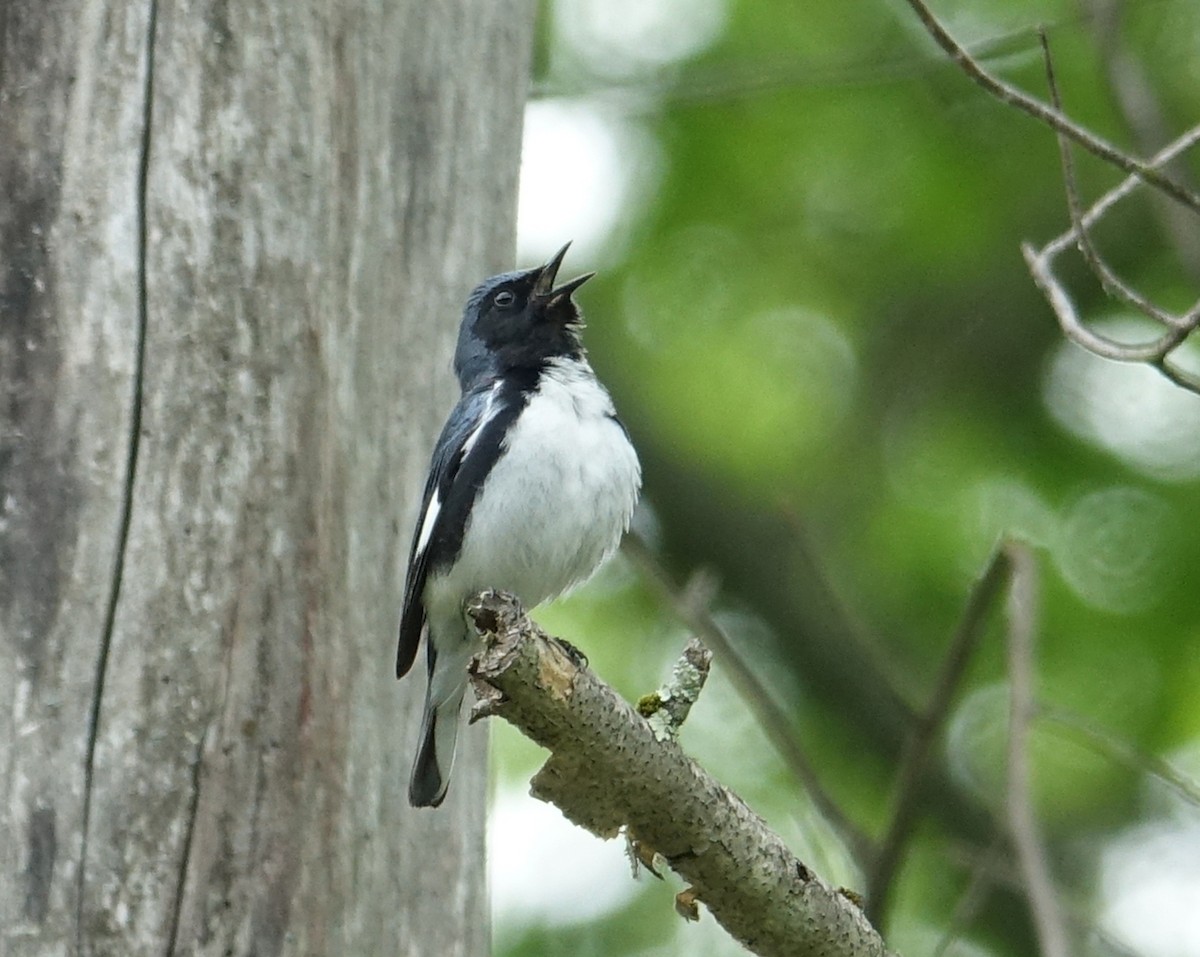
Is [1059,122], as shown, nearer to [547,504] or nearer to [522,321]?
[547,504]

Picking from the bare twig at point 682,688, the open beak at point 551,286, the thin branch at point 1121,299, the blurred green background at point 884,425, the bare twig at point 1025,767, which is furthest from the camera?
the blurred green background at point 884,425

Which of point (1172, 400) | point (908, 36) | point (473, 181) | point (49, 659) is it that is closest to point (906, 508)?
point (1172, 400)

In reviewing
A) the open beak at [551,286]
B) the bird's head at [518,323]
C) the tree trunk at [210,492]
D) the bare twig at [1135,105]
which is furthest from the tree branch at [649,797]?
the bare twig at [1135,105]

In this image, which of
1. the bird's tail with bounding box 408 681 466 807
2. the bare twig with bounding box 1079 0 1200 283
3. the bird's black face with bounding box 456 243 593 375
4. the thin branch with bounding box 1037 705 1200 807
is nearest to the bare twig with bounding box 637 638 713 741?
the bird's tail with bounding box 408 681 466 807

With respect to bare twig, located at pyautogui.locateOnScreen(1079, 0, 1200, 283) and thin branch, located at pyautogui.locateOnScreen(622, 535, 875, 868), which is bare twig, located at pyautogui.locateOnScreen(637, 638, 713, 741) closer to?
thin branch, located at pyautogui.locateOnScreen(622, 535, 875, 868)

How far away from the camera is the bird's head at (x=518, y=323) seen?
439 cm

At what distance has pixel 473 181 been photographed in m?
4.22

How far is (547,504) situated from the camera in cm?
399

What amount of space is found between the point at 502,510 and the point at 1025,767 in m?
1.49

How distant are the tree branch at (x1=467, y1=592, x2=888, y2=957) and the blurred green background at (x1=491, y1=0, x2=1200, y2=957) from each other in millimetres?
3341

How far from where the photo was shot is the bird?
3.88m

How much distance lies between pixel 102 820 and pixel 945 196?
488 centimetres

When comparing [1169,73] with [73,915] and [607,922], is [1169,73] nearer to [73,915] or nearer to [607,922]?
[607,922]

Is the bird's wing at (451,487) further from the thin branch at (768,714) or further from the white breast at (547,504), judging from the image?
the thin branch at (768,714)
